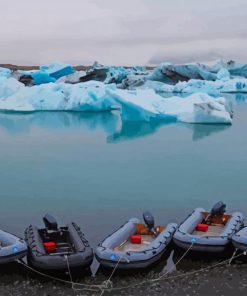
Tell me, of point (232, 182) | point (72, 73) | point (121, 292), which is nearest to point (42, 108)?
point (72, 73)

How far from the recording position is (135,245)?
4.88m

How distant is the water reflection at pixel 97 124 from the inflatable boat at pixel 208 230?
697cm

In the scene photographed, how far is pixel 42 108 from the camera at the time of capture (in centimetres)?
1994

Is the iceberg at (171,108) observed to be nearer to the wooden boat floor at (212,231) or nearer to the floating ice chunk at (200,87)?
the floating ice chunk at (200,87)

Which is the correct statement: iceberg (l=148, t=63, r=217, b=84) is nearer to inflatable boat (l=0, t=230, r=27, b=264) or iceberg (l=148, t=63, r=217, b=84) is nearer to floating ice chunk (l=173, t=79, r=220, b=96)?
floating ice chunk (l=173, t=79, r=220, b=96)

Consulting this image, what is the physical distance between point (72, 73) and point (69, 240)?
2601 centimetres

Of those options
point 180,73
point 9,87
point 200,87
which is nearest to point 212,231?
point 9,87

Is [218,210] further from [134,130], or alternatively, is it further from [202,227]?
[134,130]

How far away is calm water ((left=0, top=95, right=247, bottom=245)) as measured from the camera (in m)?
6.17

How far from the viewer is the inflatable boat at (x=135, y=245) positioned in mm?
Result: 4332

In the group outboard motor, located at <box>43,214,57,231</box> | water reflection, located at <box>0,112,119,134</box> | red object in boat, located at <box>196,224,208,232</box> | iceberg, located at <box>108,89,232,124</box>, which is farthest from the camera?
iceberg, located at <box>108,89,232,124</box>

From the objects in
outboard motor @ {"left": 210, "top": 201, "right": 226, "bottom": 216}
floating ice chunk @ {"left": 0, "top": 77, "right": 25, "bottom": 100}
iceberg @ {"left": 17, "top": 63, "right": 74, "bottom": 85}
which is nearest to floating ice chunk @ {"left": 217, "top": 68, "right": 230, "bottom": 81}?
iceberg @ {"left": 17, "top": 63, "right": 74, "bottom": 85}

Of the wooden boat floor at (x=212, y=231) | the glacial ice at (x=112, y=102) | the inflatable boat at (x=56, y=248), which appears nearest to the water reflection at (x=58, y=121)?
the glacial ice at (x=112, y=102)

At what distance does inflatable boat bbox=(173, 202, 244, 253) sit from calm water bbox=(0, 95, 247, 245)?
0.47 meters
